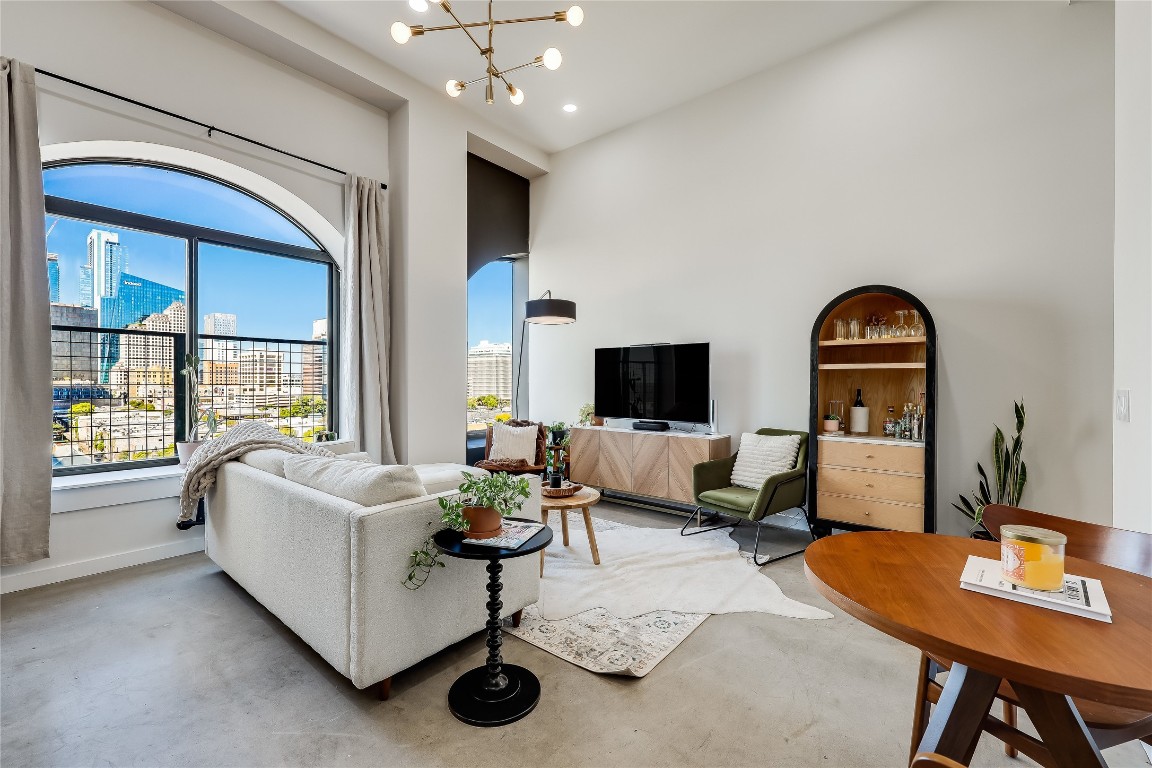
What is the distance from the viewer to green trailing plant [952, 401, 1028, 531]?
306cm

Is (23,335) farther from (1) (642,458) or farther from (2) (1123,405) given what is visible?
(2) (1123,405)

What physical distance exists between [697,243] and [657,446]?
1872 millimetres

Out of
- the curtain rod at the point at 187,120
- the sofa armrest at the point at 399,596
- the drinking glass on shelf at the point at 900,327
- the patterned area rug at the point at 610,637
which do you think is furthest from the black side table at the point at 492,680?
the curtain rod at the point at 187,120

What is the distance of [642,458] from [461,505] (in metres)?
2.79

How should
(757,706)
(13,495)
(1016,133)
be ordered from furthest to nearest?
1. (1016,133)
2. (13,495)
3. (757,706)

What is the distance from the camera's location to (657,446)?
4387 millimetres

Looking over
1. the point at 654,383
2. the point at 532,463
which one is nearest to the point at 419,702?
the point at 532,463

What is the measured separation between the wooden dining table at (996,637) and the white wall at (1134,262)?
75cm

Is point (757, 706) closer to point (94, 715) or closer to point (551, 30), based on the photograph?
point (94, 715)

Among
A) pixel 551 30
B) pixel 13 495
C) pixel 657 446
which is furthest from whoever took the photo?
pixel 657 446

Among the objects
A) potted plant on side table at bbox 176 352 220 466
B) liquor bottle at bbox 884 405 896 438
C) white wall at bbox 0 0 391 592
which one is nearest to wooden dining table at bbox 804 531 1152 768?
liquor bottle at bbox 884 405 896 438

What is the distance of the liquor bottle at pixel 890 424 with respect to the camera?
11.5 ft

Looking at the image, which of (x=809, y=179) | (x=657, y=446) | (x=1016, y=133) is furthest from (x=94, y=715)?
(x=1016, y=133)

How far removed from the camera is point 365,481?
1.88 m
